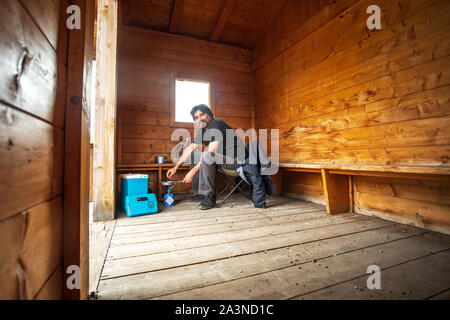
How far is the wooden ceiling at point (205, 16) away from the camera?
9.48ft

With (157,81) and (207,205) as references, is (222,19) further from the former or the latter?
(207,205)

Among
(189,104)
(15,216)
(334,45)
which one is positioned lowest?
(15,216)

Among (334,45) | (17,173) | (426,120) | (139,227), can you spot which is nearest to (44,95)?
(17,173)

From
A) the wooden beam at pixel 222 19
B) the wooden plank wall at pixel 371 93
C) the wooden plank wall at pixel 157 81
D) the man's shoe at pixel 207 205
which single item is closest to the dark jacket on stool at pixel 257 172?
the man's shoe at pixel 207 205

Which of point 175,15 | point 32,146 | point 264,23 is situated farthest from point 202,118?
point 32,146

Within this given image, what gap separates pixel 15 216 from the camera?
0.41m

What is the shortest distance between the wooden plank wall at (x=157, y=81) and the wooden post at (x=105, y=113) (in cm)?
101

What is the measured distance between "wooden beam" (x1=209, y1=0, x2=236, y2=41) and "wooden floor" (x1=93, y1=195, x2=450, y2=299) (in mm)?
2872

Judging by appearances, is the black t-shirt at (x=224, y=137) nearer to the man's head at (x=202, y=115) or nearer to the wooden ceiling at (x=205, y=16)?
the man's head at (x=202, y=115)

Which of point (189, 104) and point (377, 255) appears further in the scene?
point (189, 104)

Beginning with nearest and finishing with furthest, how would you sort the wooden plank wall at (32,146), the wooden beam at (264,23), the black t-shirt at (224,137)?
the wooden plank wall at (32,146) < the black t-shirt at (224,137) < the wooden beam at (264,23)

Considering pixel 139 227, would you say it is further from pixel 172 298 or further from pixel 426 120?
pixel 426 120
